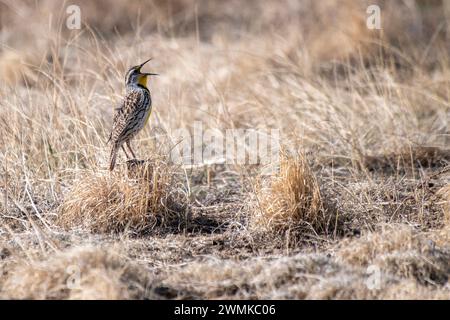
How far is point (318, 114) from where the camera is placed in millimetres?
8141

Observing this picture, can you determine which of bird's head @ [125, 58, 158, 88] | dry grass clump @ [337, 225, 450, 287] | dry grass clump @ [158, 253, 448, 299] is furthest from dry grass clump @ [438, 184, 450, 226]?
bird's head @ [125, 58, 158, 88]

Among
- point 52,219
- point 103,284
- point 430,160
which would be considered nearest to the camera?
point 103,284

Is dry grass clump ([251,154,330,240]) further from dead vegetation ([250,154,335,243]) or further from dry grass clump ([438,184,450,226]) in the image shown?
dry grass clump ([438,184,450,226])

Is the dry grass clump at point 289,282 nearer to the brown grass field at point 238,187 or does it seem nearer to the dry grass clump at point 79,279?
the brown grass field at point 238,187

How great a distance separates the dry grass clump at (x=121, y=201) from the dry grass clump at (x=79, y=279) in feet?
3.37

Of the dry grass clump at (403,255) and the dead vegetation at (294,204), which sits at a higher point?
the dead vegetation at (294,204)

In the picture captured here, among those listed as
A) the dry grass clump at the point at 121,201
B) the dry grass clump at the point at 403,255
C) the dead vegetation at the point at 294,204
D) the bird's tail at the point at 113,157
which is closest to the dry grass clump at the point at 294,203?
the dead vegetation at the point at 294,204

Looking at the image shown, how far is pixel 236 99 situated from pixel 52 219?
3.30 metres

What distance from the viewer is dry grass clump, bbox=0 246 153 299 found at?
4688 mm

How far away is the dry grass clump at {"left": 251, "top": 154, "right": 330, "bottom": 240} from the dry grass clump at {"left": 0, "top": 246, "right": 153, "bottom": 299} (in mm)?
1307

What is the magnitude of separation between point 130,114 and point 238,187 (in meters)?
1.34

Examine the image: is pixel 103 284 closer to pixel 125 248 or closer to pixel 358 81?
pixel 125 248

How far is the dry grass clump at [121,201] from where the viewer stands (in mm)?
5996
